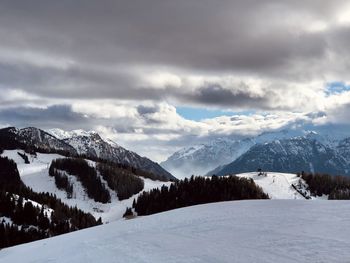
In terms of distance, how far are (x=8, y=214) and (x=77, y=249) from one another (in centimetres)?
16329

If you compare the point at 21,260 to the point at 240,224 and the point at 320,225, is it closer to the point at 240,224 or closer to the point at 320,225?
the point at 240,224

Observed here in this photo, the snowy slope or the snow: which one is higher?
the snowy slope

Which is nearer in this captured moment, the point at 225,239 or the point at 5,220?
the point at 225,239

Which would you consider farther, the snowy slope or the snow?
the snow

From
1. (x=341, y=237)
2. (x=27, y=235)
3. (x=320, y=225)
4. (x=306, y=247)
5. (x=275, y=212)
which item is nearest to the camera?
(x=306, y=247)

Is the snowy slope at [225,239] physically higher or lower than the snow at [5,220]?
higher

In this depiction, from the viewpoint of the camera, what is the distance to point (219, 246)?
21016 millimetres

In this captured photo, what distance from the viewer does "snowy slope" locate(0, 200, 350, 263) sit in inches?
736

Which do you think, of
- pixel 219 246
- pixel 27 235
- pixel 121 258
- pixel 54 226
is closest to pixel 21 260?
pixel 121 258

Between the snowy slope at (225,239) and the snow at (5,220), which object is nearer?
the snowy slope at (225,239)

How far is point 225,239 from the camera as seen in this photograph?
2256 cm

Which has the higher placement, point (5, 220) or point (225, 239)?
point (225, 239)

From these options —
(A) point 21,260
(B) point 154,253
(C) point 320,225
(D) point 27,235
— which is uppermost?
(C) point 320,225

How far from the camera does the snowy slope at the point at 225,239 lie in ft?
61.4
